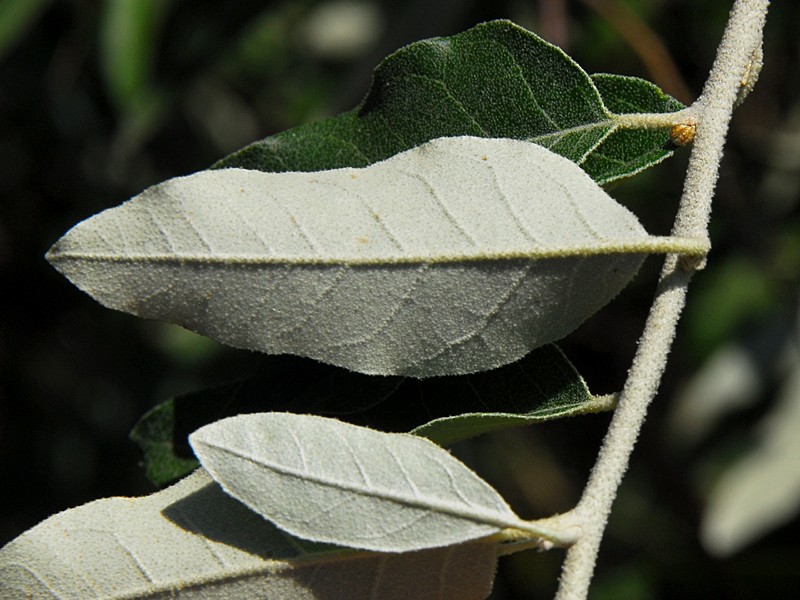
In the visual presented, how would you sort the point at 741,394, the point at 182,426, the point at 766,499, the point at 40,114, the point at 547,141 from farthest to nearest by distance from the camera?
the point at 40,114 < the point at 741,394 < the point at 766,499 < the point at 182,426 < the point at 547,141

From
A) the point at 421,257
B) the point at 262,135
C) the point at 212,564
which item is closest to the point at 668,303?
the point at 421,257

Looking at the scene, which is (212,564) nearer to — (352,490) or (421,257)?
(352,490)

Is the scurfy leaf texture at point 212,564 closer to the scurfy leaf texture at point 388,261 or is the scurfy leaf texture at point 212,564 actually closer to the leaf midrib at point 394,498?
the leaf midrib at point 394,498

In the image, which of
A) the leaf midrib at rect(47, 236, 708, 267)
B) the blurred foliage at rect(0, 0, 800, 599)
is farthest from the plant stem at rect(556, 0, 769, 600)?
the blurred foliage at rect(0, 0, 800, 599)

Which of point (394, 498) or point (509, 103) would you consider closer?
point (394, 498)

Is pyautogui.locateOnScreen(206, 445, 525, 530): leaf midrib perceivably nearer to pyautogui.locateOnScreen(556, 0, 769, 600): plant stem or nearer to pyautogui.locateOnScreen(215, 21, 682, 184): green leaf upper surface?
pyautogui.locateOnScreen(556, 0, 769, 600): plant stem

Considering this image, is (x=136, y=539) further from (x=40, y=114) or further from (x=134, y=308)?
(x=40, y=114)

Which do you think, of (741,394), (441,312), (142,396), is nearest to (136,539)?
(441,312)
